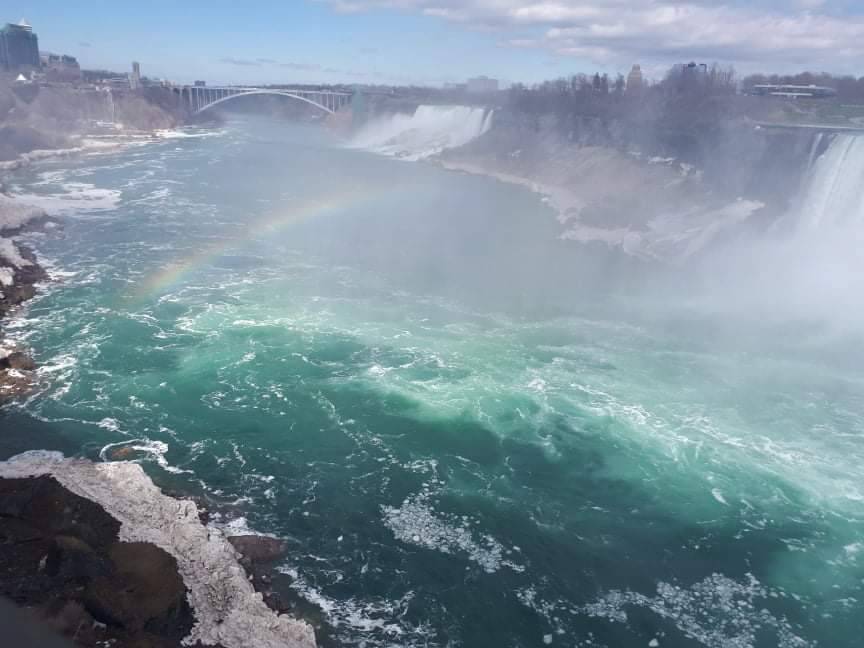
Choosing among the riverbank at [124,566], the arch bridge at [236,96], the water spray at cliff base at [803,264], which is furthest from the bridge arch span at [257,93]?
the riverbank at [124,566]

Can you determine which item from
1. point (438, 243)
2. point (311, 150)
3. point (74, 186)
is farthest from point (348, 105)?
point (438, 243)

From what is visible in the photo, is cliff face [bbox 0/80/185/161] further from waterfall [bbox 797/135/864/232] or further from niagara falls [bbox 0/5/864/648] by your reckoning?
waterfall [bbox 797/135/864/232]

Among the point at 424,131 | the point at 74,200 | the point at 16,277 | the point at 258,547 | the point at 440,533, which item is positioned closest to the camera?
the point at 258,547

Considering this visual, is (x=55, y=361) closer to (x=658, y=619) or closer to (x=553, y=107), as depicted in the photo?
(x=658, y=619)

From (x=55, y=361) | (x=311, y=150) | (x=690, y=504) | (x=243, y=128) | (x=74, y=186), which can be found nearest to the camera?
(x=690, y=504)

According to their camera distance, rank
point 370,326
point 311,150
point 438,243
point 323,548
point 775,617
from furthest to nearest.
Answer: point 311,150
point 438,243
point 370,326
point 323,548
point 775,617

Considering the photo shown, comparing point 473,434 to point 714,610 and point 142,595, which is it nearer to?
point 714,610

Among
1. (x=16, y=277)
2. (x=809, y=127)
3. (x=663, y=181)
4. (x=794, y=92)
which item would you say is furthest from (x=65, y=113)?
(x=794, y=92)
